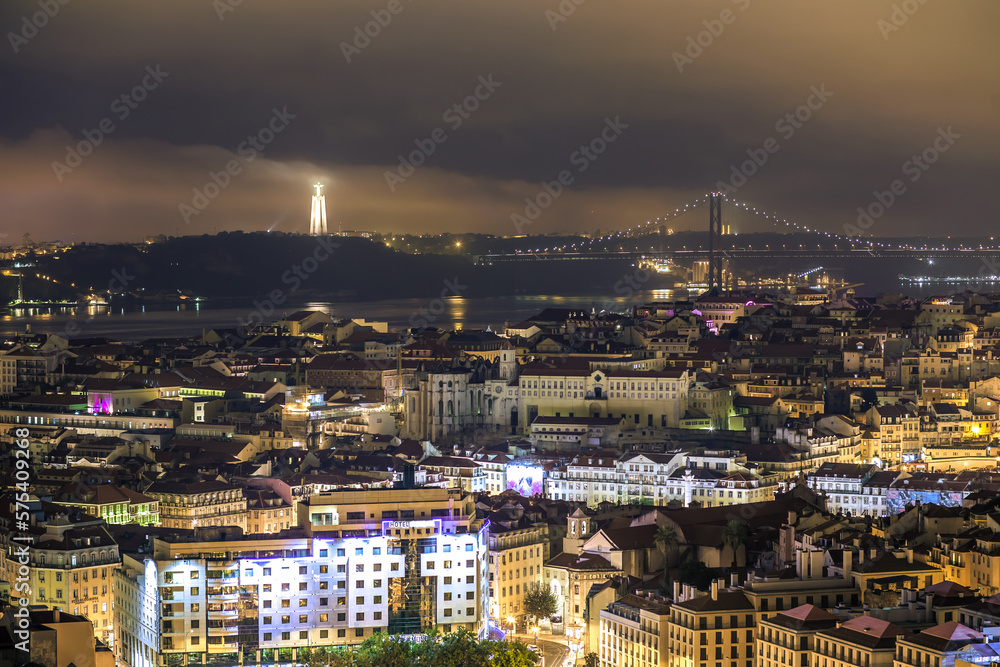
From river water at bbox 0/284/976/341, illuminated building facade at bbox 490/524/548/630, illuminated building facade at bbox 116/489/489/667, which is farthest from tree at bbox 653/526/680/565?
river water at bbox 0/284/976/341

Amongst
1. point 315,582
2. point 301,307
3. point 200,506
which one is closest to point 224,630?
point 315,582

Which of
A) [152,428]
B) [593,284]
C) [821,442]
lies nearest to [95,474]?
[152,428]

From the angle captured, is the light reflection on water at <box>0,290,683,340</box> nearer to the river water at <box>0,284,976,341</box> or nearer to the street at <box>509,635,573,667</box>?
the river water at <box>0,284,976,341</box>

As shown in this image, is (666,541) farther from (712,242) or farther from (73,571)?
(712,242)

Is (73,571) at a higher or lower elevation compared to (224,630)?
higher

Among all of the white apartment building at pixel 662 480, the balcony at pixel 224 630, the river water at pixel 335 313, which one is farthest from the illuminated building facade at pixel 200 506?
the river water at pixel 335 313

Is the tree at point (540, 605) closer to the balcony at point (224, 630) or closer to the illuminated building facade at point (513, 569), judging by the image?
the illuminated building facade at point (513, 569)
